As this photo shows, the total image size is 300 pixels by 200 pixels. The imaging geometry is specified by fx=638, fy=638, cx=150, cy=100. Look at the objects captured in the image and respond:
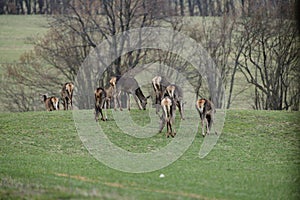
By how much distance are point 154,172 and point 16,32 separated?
53.2 m

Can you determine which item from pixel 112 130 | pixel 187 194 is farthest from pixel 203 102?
pixel 187 194

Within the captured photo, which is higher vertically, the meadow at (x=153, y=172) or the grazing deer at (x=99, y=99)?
the grazing deer at (x=99, y=99)

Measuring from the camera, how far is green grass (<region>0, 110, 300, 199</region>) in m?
13.0

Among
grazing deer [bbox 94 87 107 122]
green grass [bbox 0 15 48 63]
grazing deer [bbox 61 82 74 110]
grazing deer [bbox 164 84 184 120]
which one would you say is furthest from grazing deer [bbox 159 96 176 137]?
green grass [bbox 0 15 48 63]

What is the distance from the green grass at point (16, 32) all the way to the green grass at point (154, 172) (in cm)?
3117

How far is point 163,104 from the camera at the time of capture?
2180 cm

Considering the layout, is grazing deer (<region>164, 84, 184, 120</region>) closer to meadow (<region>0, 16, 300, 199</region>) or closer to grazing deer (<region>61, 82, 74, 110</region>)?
meadow (<region>0, 16, 300, 199</region>)

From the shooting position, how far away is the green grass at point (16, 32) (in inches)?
2306

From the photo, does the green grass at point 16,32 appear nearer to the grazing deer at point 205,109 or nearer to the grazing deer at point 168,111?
the grazing deer at point 168,111

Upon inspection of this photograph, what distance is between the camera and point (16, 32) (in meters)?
66.6

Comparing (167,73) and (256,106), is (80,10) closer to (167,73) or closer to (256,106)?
(167,73)

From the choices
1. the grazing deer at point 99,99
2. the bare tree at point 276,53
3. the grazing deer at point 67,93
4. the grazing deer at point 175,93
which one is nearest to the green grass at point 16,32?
the bare tree at point 276,53

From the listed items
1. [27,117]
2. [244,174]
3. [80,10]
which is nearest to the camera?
[244,174]

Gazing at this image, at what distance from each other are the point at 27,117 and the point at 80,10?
2087 centimetres
